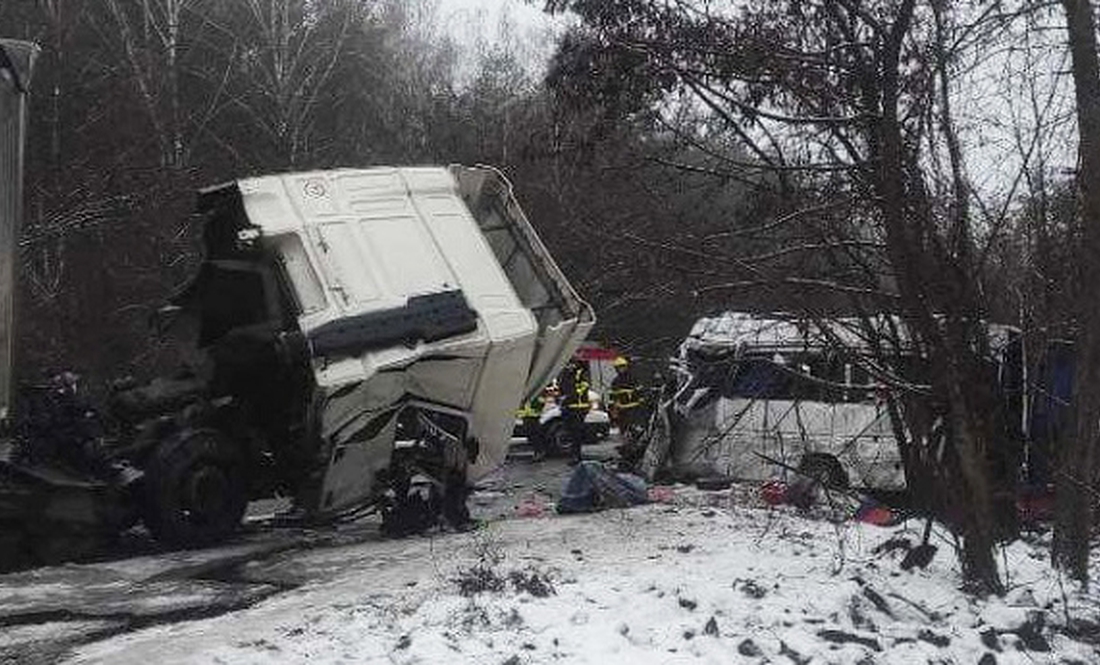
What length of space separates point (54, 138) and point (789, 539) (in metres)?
17.4

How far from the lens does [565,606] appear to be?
6.05 metres

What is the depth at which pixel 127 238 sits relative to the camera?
21.0 metres

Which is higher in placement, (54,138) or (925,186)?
(54,138)

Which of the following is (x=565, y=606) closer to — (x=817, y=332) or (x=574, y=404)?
(x=817, y=332)

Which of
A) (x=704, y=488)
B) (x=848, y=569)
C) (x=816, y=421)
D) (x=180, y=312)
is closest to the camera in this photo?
(x=848, y=569)

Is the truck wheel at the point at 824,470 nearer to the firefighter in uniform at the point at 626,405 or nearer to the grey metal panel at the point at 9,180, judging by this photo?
the firefighter in uniform at the point at 626,405

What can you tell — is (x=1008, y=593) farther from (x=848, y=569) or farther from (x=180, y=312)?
(x=180, y=312)

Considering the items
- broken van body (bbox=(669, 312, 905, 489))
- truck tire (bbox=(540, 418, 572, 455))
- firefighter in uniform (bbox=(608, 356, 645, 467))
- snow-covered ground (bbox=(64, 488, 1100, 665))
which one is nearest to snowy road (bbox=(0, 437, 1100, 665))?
snow-covered ground (bbox=(64, 488, 1100, 665))

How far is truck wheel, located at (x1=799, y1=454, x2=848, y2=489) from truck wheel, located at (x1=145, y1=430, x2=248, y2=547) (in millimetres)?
4213

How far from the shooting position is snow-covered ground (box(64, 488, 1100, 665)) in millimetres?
5496

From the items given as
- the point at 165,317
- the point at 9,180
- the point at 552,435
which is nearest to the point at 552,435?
the point at 552,435

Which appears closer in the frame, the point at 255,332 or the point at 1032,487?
the point at 1032,487

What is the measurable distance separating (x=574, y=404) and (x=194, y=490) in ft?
29.8

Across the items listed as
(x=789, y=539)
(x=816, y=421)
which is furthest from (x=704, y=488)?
(x=789, y=539)
